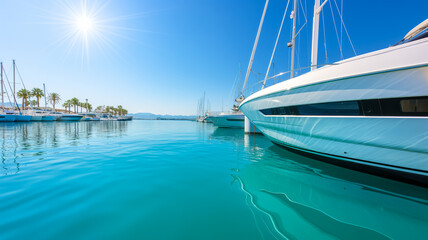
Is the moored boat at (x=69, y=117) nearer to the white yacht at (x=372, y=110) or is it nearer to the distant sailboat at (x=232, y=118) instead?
the distant sailboat at (x=232, y=118)

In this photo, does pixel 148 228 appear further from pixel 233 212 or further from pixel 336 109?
pixel 336 109

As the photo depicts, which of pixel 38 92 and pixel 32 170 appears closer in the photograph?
pixel 32 170

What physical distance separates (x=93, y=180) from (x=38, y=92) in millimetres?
62299

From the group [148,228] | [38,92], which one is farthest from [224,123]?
[38,92]

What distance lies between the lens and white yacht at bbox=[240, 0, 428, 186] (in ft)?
6.97

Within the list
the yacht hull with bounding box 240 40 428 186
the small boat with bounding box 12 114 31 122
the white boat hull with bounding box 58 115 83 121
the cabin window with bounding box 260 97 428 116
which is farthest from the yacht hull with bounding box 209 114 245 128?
the white boat hull with bounding box 58 115 83 121

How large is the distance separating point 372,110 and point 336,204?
1756 millimetres

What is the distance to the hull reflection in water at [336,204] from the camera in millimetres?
1613

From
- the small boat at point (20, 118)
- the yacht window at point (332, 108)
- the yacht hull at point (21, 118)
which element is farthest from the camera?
the yacht hull at point (21, 118)

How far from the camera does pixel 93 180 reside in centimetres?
279

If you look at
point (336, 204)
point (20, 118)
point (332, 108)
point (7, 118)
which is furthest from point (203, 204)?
point (20, 118)

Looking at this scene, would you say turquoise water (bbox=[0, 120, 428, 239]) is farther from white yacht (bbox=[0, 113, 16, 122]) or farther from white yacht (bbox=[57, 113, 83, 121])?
white yacht (bbox=[57, 113, 83, 121])

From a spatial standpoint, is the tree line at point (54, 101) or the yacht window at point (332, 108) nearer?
the yacht window at point (332, 108)

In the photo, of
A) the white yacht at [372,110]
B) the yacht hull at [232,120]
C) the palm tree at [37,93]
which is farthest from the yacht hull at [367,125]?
the palm tree at [37,93]
